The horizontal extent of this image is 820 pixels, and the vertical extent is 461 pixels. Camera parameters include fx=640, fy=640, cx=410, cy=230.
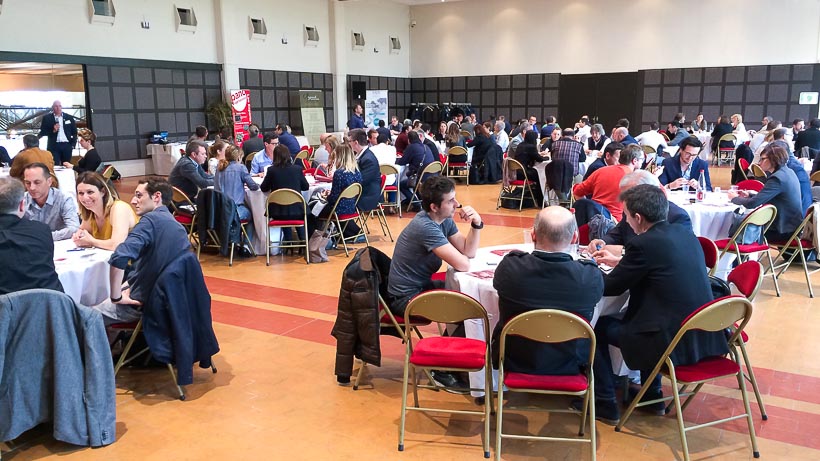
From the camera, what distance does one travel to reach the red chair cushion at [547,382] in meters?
2.76

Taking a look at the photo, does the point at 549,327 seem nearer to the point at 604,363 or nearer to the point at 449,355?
the point at 449,355

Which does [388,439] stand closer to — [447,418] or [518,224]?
[447,418]

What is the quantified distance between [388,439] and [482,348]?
2.19 feet

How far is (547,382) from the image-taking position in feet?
9.10

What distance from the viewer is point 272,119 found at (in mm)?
17516

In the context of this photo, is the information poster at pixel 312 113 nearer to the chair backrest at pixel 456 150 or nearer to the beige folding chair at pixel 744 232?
the chair backrest at pixel 456 150

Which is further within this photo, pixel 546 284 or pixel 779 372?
pixel 779 372

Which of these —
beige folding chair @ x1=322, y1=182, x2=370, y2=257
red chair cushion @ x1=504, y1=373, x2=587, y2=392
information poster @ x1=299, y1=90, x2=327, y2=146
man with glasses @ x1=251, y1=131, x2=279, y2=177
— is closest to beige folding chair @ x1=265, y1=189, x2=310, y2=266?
beige folding chair @ x1=322, y1=182, x2=370, y2=257

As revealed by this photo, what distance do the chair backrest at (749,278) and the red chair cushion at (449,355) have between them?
4.49 ft

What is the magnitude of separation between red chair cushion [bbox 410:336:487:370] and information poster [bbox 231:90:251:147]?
1338cm

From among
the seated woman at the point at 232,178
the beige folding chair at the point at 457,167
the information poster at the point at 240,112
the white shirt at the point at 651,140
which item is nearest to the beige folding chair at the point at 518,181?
the beige folding chair at the point at 457,167

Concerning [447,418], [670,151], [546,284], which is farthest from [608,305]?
[670,151]

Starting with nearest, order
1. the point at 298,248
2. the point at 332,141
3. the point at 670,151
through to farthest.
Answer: the point at 298,248 → the point at 332,141 → the point at 670,151

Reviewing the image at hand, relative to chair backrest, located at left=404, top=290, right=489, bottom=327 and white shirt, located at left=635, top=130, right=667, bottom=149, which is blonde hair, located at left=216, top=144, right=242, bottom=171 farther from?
white shirt, located at left=635, top=130, right=667, bottom=149
